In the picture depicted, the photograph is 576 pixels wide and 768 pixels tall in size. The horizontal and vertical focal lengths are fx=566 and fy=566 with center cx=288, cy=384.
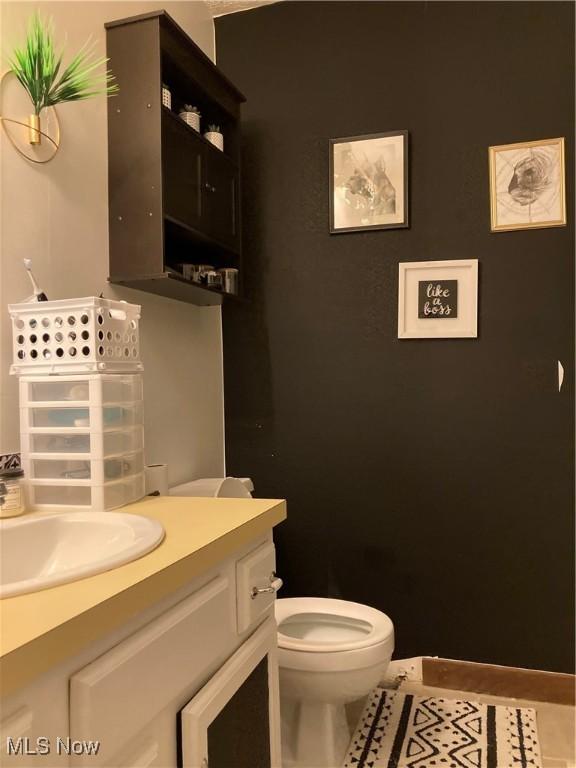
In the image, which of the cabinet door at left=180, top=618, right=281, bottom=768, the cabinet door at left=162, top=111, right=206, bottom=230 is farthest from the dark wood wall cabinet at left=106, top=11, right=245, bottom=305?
the cabinet door at left=180, top=618, right=281, bottom=768

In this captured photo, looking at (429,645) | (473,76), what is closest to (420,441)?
(429,645)

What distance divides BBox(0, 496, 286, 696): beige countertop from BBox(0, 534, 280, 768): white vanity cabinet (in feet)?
0.12

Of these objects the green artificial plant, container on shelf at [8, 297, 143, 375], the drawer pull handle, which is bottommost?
the drawer pull handle

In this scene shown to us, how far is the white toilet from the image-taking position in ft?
5.24

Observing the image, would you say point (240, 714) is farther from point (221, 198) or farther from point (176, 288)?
point (221, 198)

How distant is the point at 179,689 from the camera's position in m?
0.89

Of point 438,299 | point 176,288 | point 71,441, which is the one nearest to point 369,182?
point 438,299

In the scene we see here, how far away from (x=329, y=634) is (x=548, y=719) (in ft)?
2.73

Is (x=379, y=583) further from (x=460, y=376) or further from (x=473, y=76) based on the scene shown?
(x=473, y=76)

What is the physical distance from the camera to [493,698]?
208cm

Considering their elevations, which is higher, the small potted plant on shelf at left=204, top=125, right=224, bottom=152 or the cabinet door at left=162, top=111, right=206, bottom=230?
the small potted plant on shelf at left=204, top=125, right=224, bottom=152

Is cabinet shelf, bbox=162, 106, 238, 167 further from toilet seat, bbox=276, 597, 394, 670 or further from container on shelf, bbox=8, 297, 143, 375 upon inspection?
toilet seat, bbox=276, 597, 394, 670

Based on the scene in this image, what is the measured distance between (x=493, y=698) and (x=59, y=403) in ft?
6.15

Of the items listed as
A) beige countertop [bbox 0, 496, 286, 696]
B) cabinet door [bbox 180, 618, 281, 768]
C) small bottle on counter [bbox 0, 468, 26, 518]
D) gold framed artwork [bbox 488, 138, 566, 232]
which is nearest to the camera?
beige countertop [bbox 0, 496, 286, 696]
